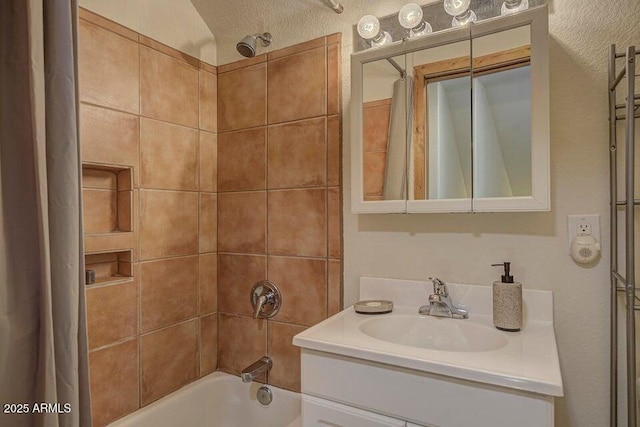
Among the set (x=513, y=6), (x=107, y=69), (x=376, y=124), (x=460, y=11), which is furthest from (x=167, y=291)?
(x=513, y=6)

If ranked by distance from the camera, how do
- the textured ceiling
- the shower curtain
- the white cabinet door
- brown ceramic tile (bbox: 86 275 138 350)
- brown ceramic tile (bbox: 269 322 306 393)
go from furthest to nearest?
brown ceramic tile (bbox: 269 322 306 393), the textured ceiling, brown ceramic tile (bbox: 86 275 138 350), the white cabinet door, the shower curtain

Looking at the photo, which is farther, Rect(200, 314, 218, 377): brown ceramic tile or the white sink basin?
Rect(200, 314, 218, 377): brown ceramic tile

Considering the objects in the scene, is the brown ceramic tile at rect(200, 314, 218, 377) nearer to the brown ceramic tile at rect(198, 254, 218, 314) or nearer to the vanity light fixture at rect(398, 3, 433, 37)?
the brown ceramic tile at rect(198, 254, 218, 314)

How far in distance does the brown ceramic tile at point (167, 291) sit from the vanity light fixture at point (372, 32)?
48.8 inches

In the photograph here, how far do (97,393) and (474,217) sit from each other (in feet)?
4.99

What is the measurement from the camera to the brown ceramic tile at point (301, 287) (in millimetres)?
1620

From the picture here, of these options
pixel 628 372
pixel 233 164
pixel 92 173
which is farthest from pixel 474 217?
pixel 92 173

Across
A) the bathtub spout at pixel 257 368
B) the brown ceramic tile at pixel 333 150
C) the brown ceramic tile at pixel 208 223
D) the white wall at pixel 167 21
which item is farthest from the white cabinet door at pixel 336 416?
the white wall at pixel 167 21

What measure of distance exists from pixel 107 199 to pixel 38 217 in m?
0.69

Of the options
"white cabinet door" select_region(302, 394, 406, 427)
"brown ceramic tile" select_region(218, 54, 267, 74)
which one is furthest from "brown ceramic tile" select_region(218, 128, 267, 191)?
"white cabinet door" select_region(302, 394, 406, 427)

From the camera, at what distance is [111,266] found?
1.54 m

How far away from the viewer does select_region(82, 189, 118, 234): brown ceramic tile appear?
4.68 feet

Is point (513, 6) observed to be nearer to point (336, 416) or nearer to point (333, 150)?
point (333, 150)

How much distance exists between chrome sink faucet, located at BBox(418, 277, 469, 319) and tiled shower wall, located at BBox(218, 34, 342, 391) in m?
0.42
